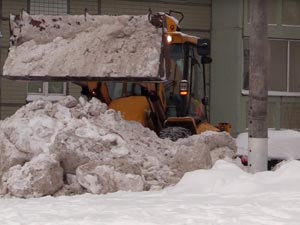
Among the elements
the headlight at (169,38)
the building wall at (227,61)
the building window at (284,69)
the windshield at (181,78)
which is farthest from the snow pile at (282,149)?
the building window at (284,69)

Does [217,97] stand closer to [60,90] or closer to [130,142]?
[60,90]

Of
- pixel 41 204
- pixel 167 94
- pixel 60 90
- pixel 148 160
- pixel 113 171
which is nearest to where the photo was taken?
pixel 41 204

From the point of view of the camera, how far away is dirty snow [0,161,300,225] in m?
6.38

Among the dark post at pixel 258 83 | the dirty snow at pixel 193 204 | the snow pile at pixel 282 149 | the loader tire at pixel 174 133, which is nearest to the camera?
the dirty snow at pixel 193 204

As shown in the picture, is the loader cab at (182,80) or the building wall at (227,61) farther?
the building wall at (227,61)

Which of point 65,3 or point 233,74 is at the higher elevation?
point 65,3

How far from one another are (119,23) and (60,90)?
27.4 ft

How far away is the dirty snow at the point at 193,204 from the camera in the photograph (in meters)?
6.38

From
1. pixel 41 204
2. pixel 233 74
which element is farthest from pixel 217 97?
pixel 41 204

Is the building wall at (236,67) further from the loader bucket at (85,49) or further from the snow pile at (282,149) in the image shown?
the loader bucket at (85,49)

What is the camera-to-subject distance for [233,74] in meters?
20.0

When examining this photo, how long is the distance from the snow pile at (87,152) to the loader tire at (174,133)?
23 cm

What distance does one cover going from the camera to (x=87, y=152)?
9250 mm

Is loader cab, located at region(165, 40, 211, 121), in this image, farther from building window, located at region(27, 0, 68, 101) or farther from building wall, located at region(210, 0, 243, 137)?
building wall, located at region(210, 0, 243, 137)
